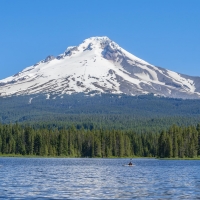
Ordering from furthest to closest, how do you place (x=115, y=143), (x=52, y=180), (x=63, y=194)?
(x=115, y=143)
(x=52, y=180)
(x=63, y=194)

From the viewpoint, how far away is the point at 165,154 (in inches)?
6240

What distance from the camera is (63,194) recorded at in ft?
177

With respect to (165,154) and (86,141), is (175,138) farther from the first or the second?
(86,141)

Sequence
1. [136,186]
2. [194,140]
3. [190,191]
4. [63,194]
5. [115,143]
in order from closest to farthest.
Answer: [63,194]
[190,191]
[136,186]
[194,140]
[115,143]

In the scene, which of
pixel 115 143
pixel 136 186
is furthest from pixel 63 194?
pixel 115 143

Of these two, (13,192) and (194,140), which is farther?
(194,140)

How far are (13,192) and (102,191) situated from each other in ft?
26.9

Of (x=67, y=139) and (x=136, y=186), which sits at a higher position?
(x=67, y=139)

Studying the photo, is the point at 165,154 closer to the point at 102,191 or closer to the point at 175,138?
the point at 175,138

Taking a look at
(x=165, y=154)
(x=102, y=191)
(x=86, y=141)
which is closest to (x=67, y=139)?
(x=86, y=141)

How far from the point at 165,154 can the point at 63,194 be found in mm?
106717

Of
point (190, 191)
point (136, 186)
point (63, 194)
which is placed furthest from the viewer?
point (136, 186)

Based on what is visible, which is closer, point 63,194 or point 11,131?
point 63,194

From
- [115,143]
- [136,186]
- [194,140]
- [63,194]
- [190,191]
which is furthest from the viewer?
[115,143]
